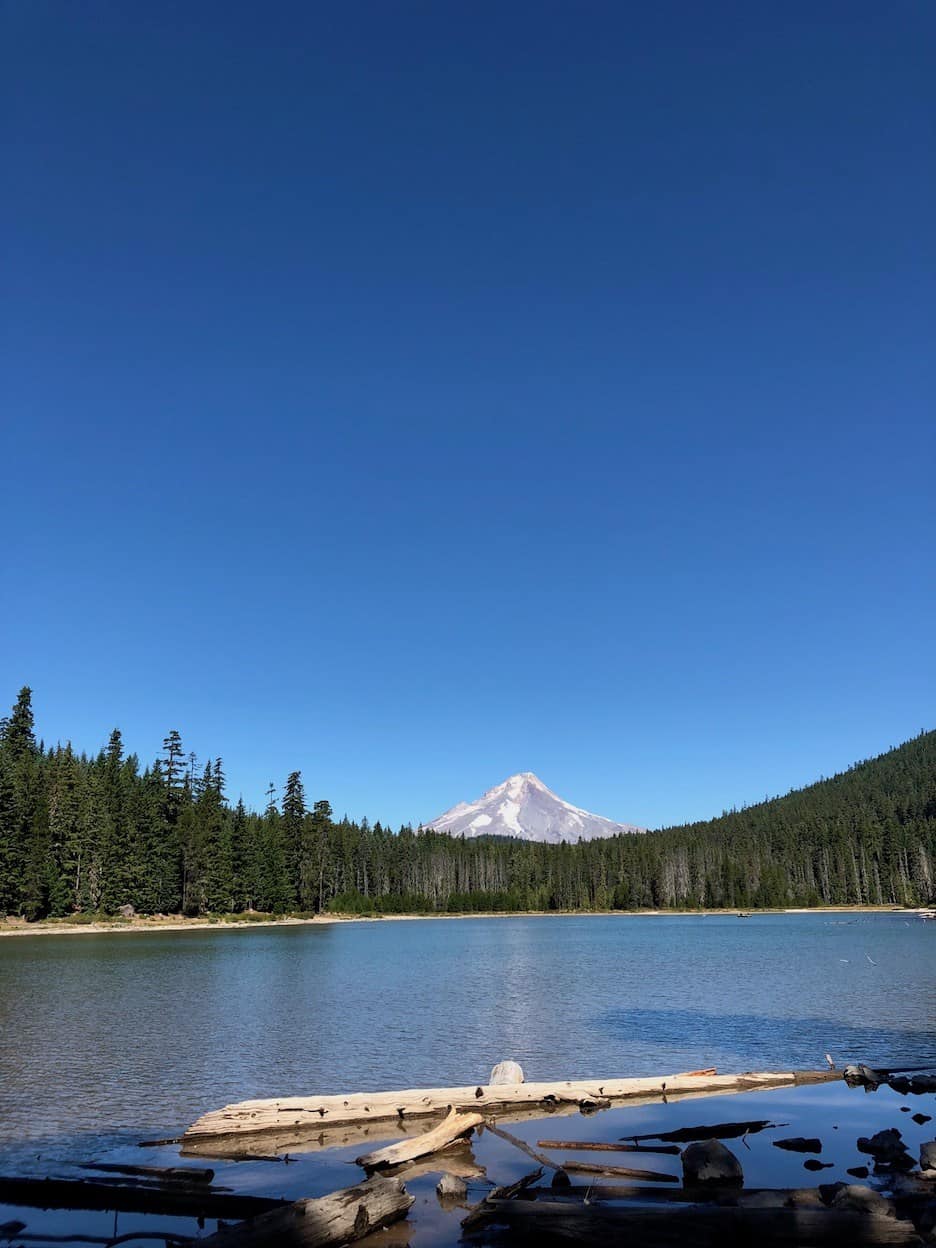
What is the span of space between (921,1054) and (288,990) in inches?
1366

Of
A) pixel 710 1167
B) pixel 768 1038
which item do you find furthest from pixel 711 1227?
pixel 768 1038

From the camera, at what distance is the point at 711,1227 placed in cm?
1245

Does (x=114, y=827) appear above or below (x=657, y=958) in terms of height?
above

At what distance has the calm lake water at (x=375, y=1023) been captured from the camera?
25047 millimetres

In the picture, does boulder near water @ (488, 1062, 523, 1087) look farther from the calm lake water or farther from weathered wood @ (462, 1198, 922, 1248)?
weathered wood @ (462, 1198, 922, 1248)

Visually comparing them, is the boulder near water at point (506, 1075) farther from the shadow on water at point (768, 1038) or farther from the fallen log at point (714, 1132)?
the shadow on water at point (768, 1038)

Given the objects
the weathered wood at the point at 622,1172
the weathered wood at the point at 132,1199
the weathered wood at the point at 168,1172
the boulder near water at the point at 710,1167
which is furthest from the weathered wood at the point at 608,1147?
the weathered wood at the point at 168,1172

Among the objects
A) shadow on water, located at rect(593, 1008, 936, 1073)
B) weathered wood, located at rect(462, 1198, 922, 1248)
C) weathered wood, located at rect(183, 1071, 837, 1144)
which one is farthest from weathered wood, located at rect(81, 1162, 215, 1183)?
shadow on water, located at rect(593, 1008, 936, 1073)

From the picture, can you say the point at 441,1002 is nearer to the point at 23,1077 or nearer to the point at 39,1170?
the point at 23,1077

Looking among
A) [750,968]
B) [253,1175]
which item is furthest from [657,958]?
[253,1175]

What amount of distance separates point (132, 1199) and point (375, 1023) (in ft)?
78.1

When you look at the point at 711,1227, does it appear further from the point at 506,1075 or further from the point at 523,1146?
the point at 506,1075

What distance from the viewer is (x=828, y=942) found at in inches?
3745

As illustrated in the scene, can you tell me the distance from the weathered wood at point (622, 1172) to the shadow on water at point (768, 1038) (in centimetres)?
1406
